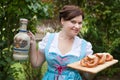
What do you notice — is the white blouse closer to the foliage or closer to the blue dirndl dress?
the blue dirndl dress

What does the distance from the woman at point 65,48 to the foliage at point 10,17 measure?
457mm

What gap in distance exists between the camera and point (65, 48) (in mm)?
3082

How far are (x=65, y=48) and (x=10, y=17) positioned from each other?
94cm

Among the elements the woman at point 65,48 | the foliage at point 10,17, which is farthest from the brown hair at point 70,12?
the foliage at point 10,17

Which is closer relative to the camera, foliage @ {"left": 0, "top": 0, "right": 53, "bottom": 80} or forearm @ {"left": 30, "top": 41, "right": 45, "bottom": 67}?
forearm @ {"left": 30, "top": 41, "right": 45, "bottom": 67}

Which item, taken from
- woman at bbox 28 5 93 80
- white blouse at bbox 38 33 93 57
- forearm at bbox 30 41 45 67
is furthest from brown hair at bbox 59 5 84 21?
forearm at bbox 30 41 45 67

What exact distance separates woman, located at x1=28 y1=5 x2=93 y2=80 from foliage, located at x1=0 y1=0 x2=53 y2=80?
0.46 meters

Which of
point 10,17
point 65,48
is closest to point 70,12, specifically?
point 65,48

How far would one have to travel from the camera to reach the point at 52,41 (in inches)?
124

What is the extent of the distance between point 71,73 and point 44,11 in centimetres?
82

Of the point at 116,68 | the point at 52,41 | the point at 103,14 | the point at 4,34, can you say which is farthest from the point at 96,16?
the point at 52,41

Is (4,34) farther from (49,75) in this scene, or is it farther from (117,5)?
(117,5)

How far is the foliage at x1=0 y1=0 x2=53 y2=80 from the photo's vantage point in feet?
11.6

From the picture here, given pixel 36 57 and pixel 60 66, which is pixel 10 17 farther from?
pixel 60 66
